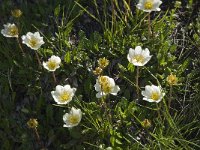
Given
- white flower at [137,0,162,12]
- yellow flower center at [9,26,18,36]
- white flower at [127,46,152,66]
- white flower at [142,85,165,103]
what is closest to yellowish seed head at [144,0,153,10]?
white flower at [137,0,162,12]

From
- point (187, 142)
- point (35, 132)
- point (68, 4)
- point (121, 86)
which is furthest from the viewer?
point (68, 4)

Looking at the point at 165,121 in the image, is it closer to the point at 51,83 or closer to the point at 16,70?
the point at 51,83

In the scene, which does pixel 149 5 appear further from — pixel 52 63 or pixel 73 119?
pixel 73 119

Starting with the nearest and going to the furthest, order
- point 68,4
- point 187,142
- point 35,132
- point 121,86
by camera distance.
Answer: point 187,142, point 35,132, point 121,86, point 68,4

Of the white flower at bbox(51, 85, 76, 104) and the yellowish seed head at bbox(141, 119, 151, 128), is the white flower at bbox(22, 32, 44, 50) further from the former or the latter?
the yellowish seed head at bbox(141, 119, 151, 128)

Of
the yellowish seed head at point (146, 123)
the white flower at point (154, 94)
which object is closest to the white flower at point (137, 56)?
the white flower at point (154, 94)

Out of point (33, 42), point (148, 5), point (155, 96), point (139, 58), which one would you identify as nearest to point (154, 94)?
point (155, 96)

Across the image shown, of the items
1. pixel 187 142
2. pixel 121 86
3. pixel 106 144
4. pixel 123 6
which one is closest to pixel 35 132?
pixel 106 144
